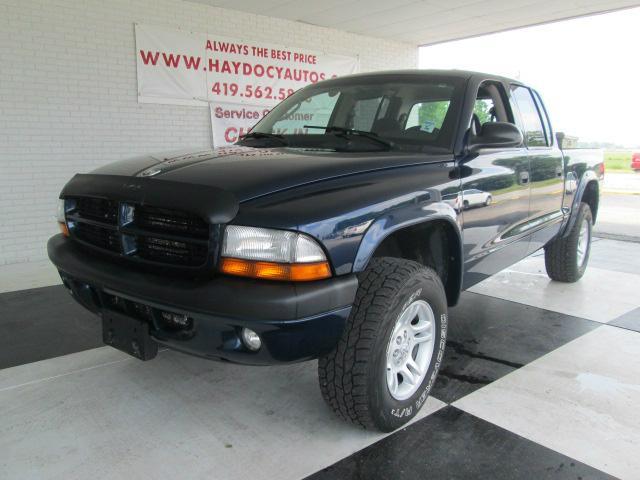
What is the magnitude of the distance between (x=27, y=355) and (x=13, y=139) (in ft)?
11.7

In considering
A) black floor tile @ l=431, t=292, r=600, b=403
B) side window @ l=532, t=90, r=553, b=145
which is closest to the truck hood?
black floor tile @ l=431, t=292, r=600, b=403

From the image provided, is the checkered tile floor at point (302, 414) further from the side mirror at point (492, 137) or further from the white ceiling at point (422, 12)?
the white ceiling at point (422, 12)

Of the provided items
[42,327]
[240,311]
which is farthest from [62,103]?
[240,311]

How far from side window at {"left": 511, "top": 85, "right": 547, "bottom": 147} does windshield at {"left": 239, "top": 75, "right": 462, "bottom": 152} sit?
910 millimetres

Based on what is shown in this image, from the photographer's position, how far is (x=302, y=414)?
245cm

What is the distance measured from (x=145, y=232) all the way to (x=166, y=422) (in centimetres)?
95

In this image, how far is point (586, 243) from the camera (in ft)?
16.1

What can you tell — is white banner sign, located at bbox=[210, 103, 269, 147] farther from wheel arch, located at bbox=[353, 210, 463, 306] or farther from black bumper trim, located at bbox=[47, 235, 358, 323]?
black bumper trim, located at bbox=[47, 235, 358, 323]

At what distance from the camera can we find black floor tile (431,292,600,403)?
285 cm

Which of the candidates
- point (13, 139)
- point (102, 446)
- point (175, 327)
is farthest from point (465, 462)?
point (13, 139)

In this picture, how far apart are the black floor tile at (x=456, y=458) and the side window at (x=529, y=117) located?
2.12 metres

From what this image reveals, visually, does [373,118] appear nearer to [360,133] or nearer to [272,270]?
[360,133]

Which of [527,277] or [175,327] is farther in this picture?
[527,277]

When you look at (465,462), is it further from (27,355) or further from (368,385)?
(27,355)
